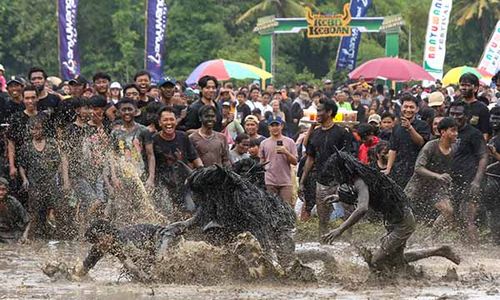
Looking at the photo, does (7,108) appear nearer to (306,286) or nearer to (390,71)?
(306,286)

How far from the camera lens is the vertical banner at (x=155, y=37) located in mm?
26844

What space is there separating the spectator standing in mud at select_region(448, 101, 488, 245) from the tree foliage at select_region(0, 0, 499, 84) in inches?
1272

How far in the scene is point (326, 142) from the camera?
12727mm

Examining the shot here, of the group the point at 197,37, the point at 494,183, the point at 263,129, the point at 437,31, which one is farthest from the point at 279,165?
the point at 197,37

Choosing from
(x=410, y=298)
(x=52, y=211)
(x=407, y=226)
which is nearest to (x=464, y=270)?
(x=407, y=226)

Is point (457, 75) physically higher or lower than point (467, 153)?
lower

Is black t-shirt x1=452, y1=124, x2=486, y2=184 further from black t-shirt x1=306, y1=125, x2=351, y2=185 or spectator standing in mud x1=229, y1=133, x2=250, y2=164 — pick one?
spectator standing in mud x1=229, y1=133, x2=250, y2=164

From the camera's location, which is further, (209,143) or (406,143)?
(406,143)

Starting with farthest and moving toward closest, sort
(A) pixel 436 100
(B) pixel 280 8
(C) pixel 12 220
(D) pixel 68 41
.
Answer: (B) pixel 280 8 → (D) pixel 68 41 → (A) pixel 436 100 → (C) pixel 12 220

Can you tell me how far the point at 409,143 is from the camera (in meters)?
Answer: 13.0

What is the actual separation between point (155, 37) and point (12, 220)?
14783 mm

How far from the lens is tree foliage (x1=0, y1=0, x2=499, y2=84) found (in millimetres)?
46781

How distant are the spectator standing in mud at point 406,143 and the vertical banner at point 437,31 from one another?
20.3 metres

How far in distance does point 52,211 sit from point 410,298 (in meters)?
5.72
